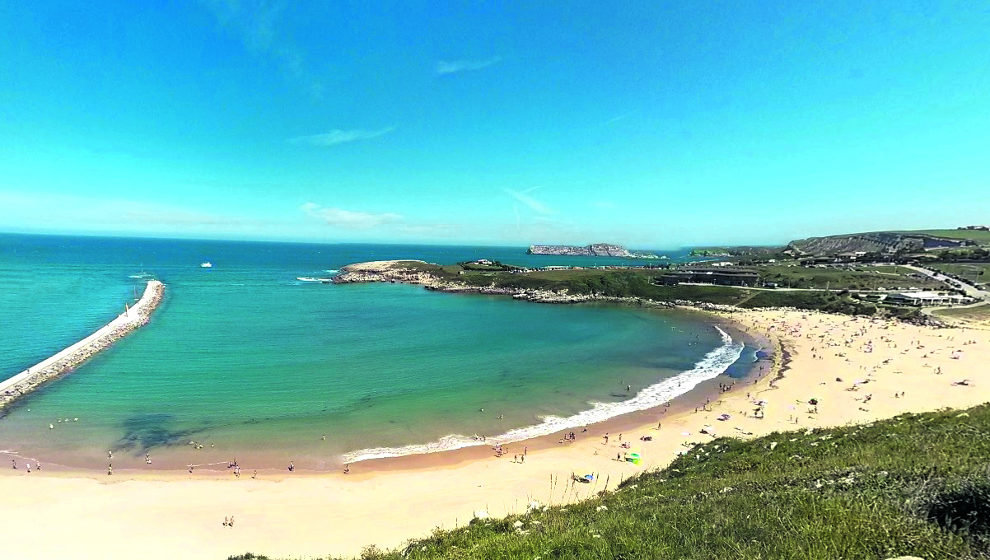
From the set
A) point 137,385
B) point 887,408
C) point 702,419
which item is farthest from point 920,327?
point 137,385

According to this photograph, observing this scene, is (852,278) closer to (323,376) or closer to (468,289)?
(468,289)

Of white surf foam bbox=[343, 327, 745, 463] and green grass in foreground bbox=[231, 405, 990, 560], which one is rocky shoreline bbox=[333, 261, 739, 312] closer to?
white surf foam bbox=[343, 327, 745, 463]

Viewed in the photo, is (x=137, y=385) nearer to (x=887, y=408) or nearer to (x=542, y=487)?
(x=542, y=487)

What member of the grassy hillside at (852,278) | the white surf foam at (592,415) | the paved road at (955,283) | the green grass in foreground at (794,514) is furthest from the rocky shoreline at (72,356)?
the paved road at (955,283)

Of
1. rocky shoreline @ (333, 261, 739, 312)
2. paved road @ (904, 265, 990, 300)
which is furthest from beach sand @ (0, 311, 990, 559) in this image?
paved road @ (904, 265, 990, 300)

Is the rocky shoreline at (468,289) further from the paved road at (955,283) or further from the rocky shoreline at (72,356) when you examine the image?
the rocky shoreline at (72,356)
